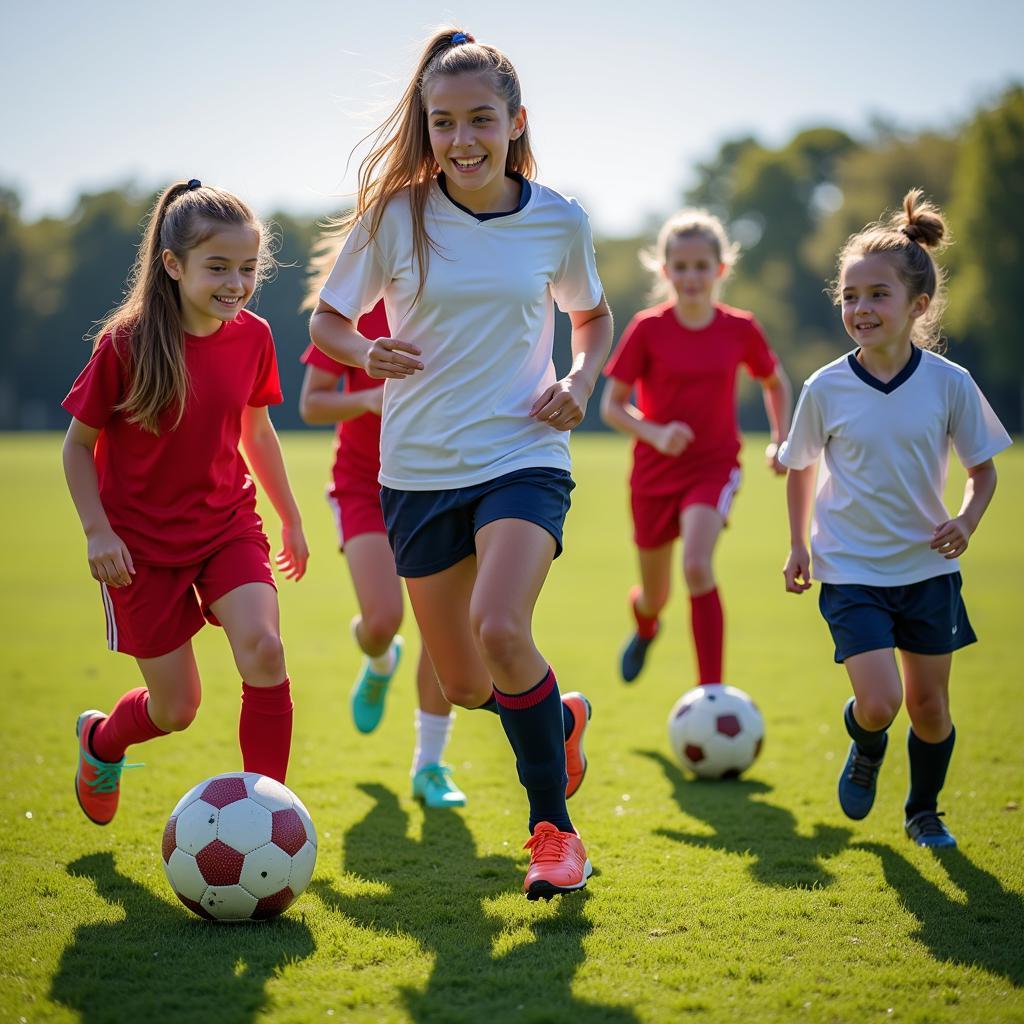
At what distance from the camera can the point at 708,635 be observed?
260 inches

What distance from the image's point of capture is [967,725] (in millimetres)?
7129

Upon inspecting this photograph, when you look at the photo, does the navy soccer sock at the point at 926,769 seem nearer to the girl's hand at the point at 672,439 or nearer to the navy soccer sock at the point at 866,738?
the navy soccer sock at the point at 866,738

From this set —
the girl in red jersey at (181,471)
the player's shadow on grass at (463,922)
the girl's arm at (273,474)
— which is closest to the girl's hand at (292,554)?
the girl's arm at (273,474)

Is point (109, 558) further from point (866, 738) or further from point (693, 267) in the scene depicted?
point (693, 267)

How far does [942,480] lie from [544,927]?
92.1 inches

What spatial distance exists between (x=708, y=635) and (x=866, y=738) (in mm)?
1822

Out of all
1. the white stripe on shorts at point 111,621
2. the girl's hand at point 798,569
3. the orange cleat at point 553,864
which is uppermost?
the girl's hand at point 798,569

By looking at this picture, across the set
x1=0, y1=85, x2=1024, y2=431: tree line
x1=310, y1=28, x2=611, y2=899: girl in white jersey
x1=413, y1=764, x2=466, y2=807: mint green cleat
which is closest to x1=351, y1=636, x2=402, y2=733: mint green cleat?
x1=413, y1=764, x2=466, y2=807: mint green cleat

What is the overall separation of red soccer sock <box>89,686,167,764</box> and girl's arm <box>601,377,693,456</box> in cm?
290

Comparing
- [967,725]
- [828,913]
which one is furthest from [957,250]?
[828,913]

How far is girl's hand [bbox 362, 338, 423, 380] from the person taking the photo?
393cm

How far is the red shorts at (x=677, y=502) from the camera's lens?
271 inches

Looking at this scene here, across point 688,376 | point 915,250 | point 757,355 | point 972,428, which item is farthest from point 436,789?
point 757,355

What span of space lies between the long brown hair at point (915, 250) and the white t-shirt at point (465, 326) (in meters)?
1.33
